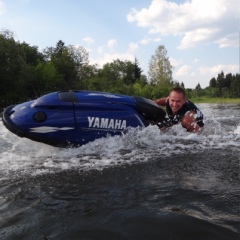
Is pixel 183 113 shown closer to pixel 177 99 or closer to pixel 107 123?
pixel 177 99

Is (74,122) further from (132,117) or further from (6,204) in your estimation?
(6,204)

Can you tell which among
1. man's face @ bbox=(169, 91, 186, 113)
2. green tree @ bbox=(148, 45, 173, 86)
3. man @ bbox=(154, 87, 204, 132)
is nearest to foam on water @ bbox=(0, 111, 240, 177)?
man @ bbox=(154, 87, 204, 132)

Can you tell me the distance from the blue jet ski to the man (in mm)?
559

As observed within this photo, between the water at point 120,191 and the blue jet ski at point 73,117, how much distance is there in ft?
0.62

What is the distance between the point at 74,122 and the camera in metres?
4.67

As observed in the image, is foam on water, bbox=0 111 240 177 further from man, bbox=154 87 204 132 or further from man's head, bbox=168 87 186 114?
man's head, bbox=168 87 186 114

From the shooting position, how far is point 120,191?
301 cm

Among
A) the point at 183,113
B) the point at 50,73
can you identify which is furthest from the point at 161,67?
the point at 183,113

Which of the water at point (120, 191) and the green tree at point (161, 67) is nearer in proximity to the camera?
the water at point (120, 191)

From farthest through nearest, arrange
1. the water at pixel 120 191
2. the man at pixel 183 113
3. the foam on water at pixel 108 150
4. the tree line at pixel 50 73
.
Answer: the tree line at pixel 50 73 → the man at pixel 183 113 → the foam on water at pixel 108 150 → the water at pixel 120 191

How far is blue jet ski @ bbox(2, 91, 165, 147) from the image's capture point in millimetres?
4547

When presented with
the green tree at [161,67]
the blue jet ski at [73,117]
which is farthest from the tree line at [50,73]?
the blue jet ski at [73,117]

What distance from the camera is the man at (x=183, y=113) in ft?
16.9

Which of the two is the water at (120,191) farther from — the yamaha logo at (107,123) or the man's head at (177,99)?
the man's head at (177,99)
